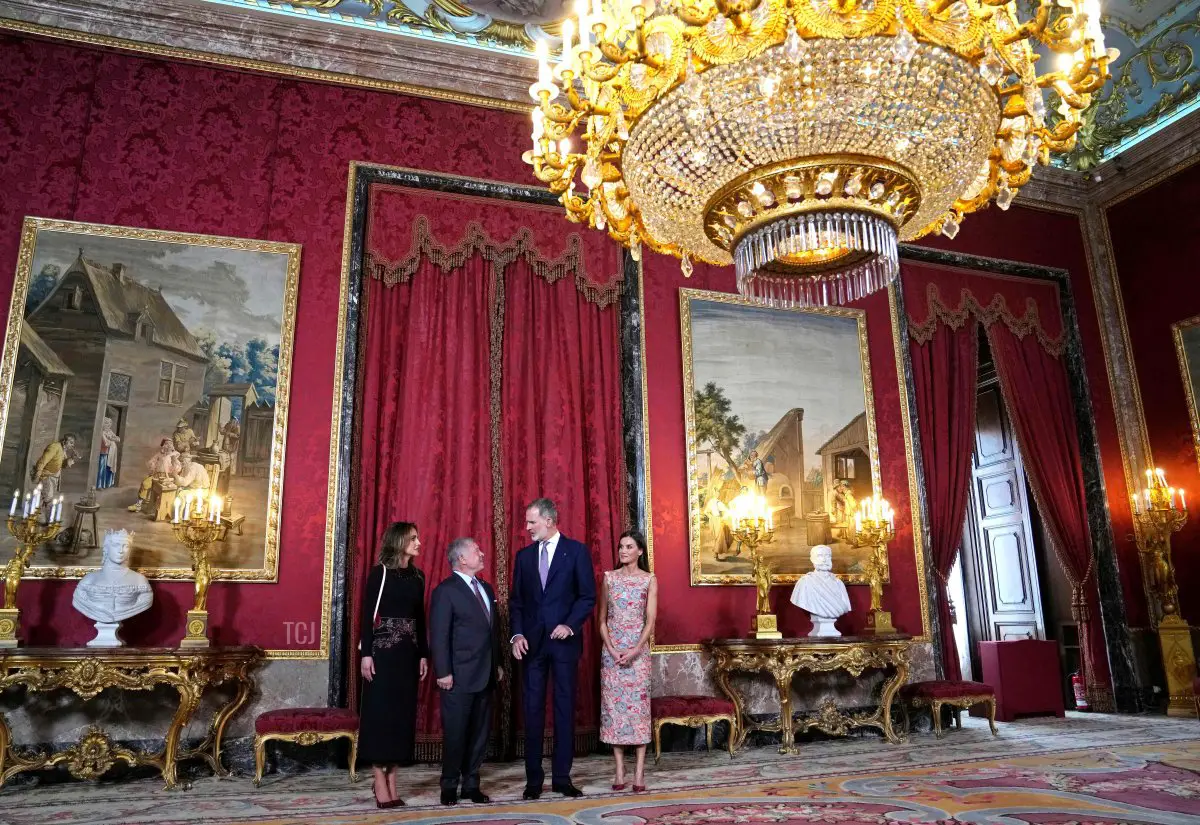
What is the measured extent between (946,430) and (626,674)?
4.20 meters

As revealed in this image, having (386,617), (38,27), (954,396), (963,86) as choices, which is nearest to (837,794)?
(386,617)

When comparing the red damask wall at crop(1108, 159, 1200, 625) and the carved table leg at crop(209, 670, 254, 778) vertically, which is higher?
the red damask wall at crop(1108, 159, 1200, 625)

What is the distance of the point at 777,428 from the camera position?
6.61 meters

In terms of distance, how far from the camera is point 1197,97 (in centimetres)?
739

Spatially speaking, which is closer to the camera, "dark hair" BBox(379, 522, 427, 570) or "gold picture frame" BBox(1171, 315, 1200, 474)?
"dark hair" BBox(379, 522, 427, 570)

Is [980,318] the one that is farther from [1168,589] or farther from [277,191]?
[277,191]

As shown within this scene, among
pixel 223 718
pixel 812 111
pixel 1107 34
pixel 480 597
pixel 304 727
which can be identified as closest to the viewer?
pixel 812 111

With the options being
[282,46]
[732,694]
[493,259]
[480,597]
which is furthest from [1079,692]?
[282,46]

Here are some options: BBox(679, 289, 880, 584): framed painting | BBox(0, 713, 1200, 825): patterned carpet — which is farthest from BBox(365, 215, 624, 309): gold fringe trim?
BBox(0, 713, 1200, 825): patterned carpet

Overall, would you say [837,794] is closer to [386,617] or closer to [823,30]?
[386,617]

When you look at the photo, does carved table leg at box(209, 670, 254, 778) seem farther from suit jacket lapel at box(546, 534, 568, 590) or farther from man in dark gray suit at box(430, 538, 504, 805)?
suit jacket lapel at box(546, 534, 568, 590)

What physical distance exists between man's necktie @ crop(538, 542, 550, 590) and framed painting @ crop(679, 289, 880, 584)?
195 cm

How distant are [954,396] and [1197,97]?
332 cm

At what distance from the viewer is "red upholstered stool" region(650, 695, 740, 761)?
203 inches
